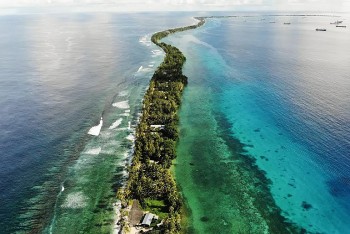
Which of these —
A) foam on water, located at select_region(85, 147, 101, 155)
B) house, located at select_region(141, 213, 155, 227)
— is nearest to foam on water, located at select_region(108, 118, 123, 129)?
foam on water, located at select_region(85, 147, 101, 155)

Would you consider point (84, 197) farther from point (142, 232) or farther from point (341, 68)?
point (341, 68)

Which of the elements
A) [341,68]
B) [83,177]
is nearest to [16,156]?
[83,177]

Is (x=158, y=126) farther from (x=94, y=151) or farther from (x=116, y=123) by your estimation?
(x=94, y=151)

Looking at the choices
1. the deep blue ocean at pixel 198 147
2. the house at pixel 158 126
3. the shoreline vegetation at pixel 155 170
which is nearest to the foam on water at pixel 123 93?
the deep blue ocean at pixel 198 147

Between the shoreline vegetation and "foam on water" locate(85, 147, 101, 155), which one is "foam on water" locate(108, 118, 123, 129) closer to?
the shoreline vegetation

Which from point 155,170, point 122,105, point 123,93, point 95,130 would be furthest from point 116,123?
Result: point 155,170

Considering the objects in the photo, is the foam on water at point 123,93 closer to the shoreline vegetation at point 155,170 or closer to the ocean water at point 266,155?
the shoreline vegetation at point 155,170
